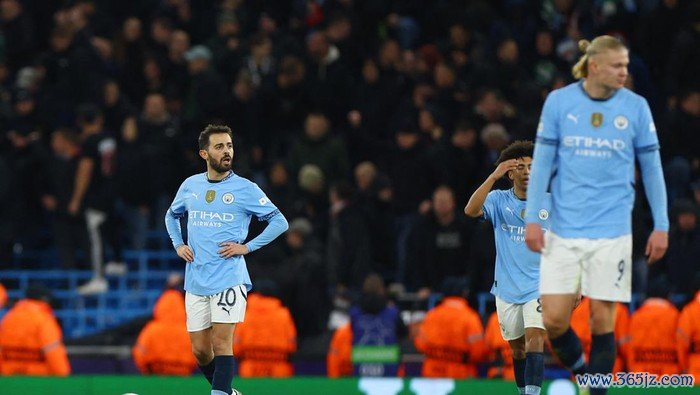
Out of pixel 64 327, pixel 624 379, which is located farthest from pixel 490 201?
pixel 64 327

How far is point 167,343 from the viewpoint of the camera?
602 inches

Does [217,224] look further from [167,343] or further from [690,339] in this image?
[690,339]

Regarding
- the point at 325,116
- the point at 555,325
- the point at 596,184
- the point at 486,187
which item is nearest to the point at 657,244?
the point at 596,184

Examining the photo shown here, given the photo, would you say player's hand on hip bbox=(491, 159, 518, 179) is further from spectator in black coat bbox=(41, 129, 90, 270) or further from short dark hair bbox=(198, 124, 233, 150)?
spectator in black coat bbox=(41, 129, 90, 270)

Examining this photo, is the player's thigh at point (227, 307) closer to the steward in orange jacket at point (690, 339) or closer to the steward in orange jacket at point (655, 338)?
the steward in orange jacket at point (655, 338)

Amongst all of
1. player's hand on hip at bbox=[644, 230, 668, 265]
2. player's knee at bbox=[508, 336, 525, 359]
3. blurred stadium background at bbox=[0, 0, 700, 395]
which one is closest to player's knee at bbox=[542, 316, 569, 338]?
player's hand on hip at bbox=[644, 230, 668, 265]

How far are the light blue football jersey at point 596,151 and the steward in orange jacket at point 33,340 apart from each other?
25.5ft

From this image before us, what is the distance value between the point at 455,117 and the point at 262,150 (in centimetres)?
243

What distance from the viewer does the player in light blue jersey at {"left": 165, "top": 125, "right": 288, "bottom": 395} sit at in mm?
10328

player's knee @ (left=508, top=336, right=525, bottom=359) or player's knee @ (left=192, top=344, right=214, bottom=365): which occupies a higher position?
player's knee @ (left=508, top=336, right=525, bottom=359)

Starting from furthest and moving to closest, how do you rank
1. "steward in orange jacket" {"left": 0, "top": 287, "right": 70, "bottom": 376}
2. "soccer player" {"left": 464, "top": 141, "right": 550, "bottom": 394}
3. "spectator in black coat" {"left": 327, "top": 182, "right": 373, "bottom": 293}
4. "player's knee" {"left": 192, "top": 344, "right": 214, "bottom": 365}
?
"spectator in black coat" {"left": 327, "top": 182, "right": 373, "bottom": 293} < "steward in orange jacket" {"left": 0, "top": 287, "right": 70, "bottom": 376} < "player's knee" {"left": 192, "top": 344, "right": 214, "bottom": 365} < "soccer player" {"left": 464, "top": 141, "right": 550, "bottom": 394}

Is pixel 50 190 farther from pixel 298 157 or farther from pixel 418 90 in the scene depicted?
pixel 418 90

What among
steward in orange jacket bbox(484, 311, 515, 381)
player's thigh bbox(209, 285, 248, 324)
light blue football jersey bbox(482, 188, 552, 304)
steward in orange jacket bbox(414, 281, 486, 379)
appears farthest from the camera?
steward in orange jacket bbox(414, 281, 486, 379)

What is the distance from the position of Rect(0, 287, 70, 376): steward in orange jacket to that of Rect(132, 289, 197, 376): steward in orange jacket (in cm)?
84
